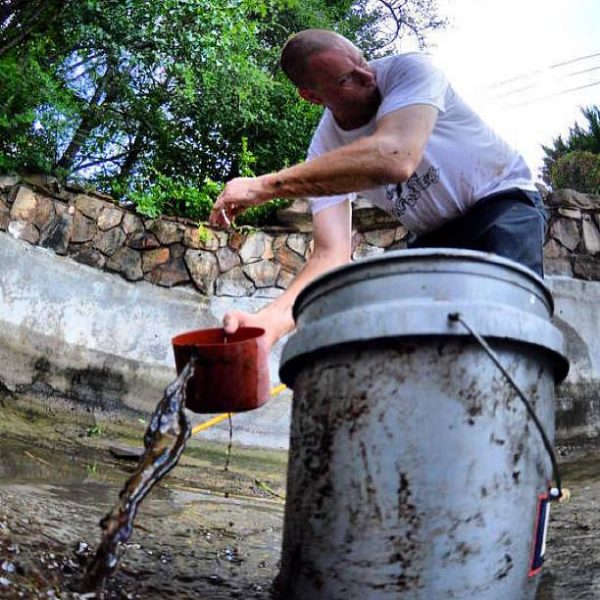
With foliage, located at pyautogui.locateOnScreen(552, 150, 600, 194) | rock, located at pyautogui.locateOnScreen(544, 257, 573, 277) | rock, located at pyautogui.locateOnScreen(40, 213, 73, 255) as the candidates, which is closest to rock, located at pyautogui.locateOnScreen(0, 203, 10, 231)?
rock, located at pyautogui.locateOnScreen(40, 213, 73, 255)

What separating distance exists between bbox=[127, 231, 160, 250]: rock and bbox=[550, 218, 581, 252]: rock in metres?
2.96

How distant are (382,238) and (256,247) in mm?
983

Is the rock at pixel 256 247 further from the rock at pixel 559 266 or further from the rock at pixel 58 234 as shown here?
the rock at pixel 559 266

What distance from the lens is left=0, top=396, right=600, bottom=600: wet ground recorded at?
5.52 feet

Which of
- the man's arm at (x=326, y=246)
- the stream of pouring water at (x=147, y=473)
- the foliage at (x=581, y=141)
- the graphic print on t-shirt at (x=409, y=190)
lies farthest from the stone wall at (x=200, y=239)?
the foliage at (x=581, y=141)

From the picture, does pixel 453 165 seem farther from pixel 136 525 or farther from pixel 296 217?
pixel 296 217

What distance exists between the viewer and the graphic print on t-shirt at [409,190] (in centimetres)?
210

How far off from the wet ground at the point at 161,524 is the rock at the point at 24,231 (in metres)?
1.26

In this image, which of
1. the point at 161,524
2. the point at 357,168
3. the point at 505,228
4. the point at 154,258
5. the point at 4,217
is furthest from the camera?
the point at 154,258

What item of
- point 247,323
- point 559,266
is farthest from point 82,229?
point 247,323

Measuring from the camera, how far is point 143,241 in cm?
576

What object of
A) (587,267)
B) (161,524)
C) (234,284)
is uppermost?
(587,267)

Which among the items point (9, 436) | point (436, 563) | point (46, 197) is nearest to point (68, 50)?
point (46, 197)

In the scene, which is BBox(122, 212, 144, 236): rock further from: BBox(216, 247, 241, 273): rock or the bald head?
the bald head
